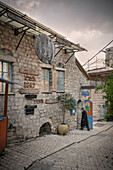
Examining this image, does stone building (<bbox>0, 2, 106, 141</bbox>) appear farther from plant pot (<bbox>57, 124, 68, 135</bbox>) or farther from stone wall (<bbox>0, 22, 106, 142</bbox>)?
plant pot (<bbox>57, 124, 68, 135</bbox>)

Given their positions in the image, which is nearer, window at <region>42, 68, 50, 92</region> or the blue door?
window at <region>42, 68, 50, 92</region>

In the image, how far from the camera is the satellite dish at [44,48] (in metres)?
6.69

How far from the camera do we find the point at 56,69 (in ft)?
29.6

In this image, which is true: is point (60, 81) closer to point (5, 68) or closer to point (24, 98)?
point (24, 98)

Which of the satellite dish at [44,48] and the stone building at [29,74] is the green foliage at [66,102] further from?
the satellite dish at [44,48]

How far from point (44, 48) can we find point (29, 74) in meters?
1.48

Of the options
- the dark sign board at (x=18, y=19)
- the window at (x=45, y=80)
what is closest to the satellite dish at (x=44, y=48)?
the dark sign board at (x=18, y=19)

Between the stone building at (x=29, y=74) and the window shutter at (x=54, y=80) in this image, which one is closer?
the stone building at (x=29, y=74)

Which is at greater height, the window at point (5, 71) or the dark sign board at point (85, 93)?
the window at point (5, 71)

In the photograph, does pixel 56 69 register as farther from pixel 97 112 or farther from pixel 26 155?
pixel 97 112


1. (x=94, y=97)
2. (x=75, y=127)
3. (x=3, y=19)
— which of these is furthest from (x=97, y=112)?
(x=3, y=19)

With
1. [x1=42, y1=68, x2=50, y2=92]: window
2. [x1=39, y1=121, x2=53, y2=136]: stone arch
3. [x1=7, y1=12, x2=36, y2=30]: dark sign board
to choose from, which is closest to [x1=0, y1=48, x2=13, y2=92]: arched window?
[x1=7, y1=12, x2=36, y2=30]: dark sign board

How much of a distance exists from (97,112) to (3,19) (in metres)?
11.9

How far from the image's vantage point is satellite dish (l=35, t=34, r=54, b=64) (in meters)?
6.69
